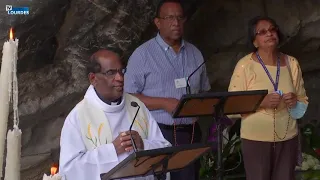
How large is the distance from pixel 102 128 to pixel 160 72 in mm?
1228

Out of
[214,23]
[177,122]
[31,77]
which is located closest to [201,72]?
[177,122]

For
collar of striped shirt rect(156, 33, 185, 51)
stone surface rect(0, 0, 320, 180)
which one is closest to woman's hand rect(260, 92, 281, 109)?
collar of striped shirt rect(156, 33, 185, 51)

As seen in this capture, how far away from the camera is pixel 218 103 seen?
316cm

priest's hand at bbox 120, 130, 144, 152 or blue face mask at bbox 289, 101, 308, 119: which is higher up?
blue face mask at bbox 289, 101, 308, 119

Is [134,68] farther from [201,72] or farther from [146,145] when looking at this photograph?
[146,145]

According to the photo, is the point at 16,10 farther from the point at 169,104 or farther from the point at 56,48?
the point at 169,104

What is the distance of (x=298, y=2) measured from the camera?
5785 millimetres

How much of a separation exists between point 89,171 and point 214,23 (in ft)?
11.8

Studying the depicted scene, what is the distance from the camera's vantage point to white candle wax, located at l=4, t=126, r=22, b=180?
1.19m

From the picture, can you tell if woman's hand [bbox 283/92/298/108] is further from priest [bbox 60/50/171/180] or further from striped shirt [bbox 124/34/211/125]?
priest [bbox 60/50/171/180]

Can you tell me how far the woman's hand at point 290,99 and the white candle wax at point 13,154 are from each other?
106 inches

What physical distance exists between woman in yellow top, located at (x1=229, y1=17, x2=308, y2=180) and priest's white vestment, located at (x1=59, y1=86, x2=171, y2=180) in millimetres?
1026

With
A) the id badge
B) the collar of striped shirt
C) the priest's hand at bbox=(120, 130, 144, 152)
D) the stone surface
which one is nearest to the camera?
the priest's hand at bbox=(120, 130, 144, 152)

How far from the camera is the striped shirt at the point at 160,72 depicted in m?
3.88
